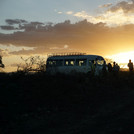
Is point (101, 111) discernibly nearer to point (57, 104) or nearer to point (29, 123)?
point (57, 104)

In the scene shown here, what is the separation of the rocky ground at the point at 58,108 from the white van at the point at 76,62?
27.5ft

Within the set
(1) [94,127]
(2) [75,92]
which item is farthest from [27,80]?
(1) [94,127]

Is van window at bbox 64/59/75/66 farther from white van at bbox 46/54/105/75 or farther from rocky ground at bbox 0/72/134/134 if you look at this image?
rocky ground at bbox 0/72/134/134

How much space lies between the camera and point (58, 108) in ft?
32.8

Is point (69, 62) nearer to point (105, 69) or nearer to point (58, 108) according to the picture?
point (105, 69)

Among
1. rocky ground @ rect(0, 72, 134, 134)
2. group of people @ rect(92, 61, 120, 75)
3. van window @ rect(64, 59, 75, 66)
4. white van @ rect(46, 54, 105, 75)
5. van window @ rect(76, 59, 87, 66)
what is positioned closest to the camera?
rocky ground @ rect(0, 72, 134, 134)

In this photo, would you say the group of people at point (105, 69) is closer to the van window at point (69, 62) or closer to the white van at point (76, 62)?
the white van at point (76, 62)

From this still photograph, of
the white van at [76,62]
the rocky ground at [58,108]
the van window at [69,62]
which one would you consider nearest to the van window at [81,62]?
the white van at [76,62]

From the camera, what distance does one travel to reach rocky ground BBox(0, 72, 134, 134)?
7.50 metres

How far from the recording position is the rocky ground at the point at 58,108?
7.50m

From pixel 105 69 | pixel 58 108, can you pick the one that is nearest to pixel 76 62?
pixel 105 69

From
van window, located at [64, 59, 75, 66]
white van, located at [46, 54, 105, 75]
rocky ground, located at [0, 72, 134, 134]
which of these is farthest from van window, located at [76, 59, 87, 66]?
rocky ground, located at [0, 72, 134, 134]

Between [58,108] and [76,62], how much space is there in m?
15.5

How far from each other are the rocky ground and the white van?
8.38m
